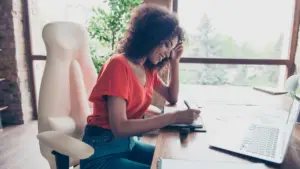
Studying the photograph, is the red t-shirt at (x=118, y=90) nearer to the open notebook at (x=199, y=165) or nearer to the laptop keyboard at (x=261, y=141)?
the open notebook at (x=199, y=165)

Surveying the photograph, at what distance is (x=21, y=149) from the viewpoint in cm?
238

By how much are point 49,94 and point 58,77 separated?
9cm

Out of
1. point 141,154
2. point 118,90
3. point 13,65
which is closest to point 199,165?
point 118,90

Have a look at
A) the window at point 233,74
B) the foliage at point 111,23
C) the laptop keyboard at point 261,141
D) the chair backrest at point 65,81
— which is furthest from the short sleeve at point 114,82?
the window at point 233,74

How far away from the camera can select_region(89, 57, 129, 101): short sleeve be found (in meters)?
0.88

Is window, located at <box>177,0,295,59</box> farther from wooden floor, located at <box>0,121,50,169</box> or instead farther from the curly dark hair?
wooden floor, located at <box>0,121,50,169</box>

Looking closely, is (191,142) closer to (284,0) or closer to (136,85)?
(136,85)

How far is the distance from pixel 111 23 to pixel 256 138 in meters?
1.74

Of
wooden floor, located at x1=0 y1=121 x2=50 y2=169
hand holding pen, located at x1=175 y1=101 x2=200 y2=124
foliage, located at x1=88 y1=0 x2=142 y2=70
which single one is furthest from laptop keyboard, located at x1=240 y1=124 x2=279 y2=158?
wooden floor, located at x1=0 y1=121 x2=50 y2=169

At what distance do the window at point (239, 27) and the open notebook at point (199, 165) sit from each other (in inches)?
83.8

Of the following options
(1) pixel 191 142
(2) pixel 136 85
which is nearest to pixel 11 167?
(2) pixel 136 85

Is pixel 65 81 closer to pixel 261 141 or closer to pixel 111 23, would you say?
pixel 261 141

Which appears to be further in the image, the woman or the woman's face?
the woman's face

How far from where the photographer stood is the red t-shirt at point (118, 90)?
2.92ft
